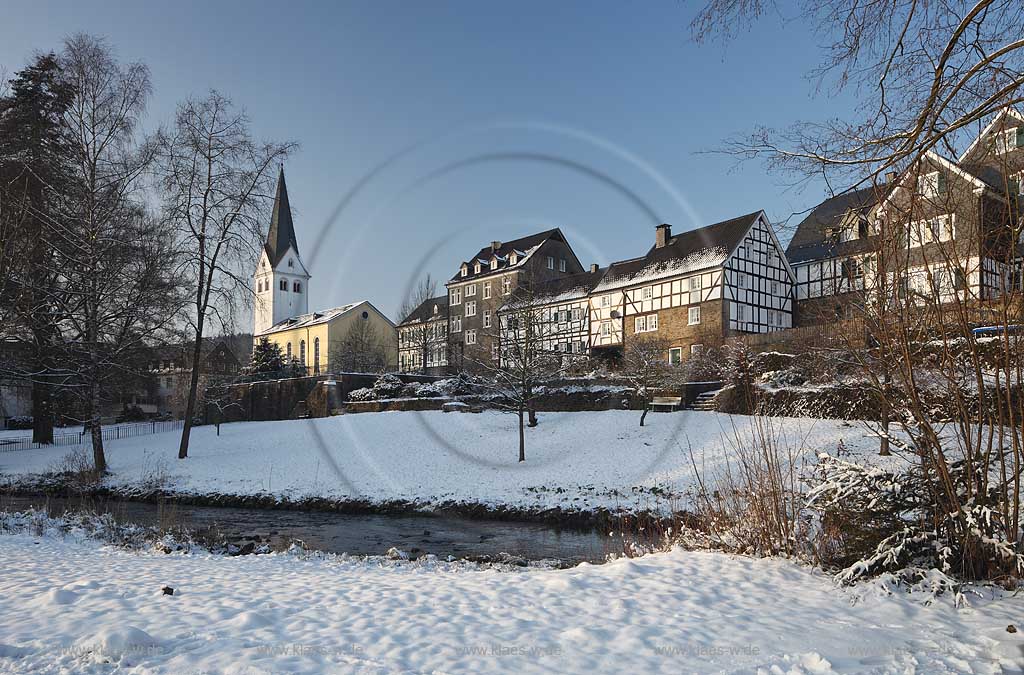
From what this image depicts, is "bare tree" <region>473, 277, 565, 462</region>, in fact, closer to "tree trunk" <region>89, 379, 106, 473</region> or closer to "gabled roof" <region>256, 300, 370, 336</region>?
"tree trunk" <region>89, 379, 106, 473</region>

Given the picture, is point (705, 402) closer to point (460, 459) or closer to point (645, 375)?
point (645, 375)

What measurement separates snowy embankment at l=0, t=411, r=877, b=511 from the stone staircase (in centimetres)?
106

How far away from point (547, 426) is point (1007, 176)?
24076mm

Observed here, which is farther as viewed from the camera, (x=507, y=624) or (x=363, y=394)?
(x=363, y=394)

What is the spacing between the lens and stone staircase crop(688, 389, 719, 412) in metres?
28.5

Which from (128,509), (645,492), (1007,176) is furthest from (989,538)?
(128,509)

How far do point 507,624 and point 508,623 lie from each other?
33 mm

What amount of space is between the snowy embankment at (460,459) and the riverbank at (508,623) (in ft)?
34.3

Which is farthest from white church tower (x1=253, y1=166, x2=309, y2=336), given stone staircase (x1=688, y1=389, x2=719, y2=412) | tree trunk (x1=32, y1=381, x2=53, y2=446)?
stone staircase (x1=688, y1=389, x2=719, y2=412)

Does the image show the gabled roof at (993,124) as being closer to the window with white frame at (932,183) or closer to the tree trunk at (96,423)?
the window with white frame at (932,183)

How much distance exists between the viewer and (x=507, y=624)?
5762 mm

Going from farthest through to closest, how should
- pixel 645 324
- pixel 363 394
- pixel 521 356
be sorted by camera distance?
pixel 645 324
pixel 363 394
pixel 521 356

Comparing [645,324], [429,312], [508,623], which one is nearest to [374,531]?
[508,623]

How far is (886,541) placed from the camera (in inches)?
265
